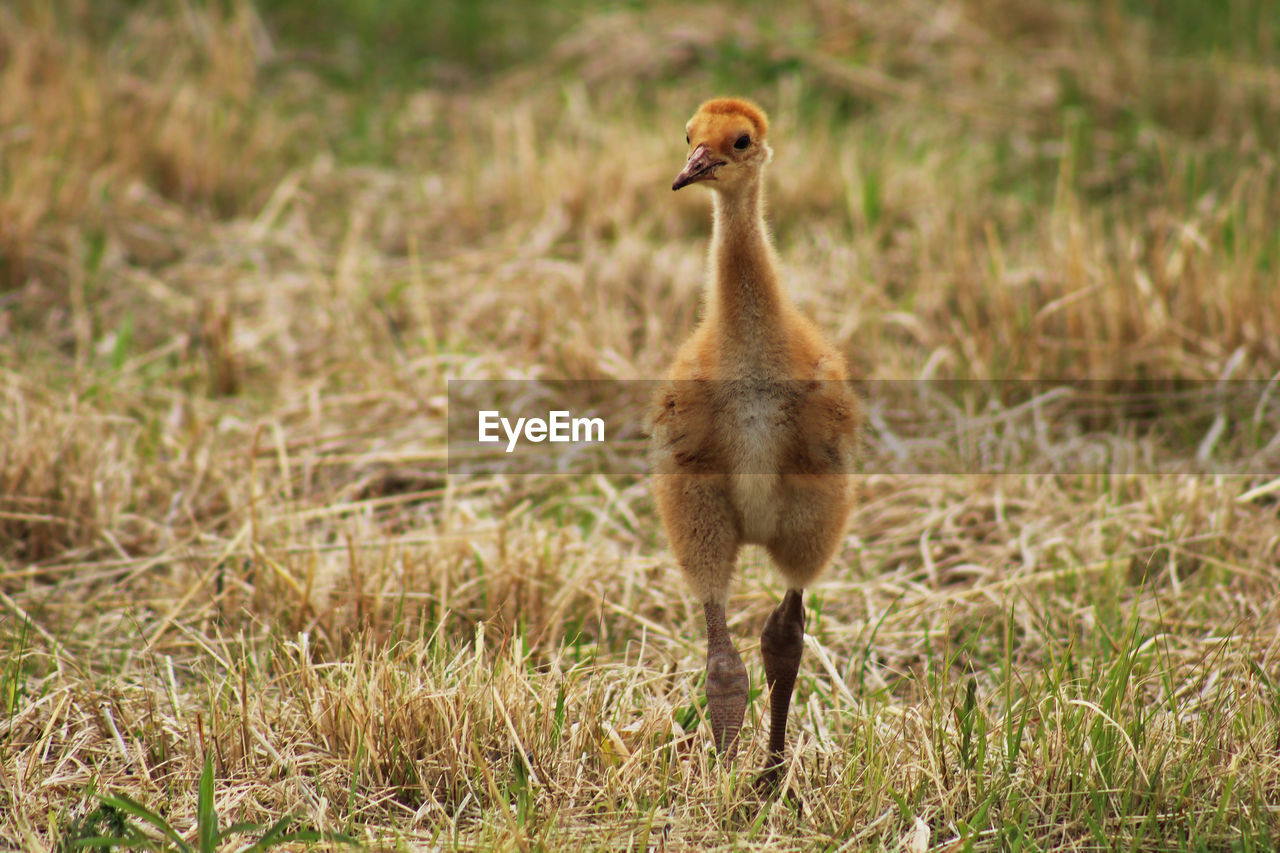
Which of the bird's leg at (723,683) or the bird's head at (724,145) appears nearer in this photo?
the bird's head at (724,145)

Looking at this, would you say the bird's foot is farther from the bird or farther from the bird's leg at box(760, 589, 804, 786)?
the bird's leg at box(760, 589, 804, 786)

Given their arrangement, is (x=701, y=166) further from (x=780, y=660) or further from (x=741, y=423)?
(x=780, y=660)

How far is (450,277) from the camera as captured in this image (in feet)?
14.6

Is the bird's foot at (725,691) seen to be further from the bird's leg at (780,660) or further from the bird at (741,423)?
the bird's leg at (780,660)

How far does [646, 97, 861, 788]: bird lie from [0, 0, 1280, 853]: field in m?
0.32

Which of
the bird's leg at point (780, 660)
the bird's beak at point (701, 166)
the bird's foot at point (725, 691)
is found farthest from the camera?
the bird's leg at point (780, 660)

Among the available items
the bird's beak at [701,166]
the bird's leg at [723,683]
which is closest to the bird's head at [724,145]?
the bird's beak at [701,166]

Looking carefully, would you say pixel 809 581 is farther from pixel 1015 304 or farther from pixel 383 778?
pixel 1015 304

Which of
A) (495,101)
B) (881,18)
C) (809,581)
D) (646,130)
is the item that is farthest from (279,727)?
(881,18)

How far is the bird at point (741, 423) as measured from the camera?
1.95m

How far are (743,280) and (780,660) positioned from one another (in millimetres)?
628

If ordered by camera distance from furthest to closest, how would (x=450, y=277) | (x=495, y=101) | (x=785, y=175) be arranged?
(x=495, y=101) → (x=785, y=175) → (x=450, y=277)

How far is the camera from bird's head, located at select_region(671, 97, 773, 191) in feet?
6.23

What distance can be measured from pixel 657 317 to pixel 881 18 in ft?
9.57
